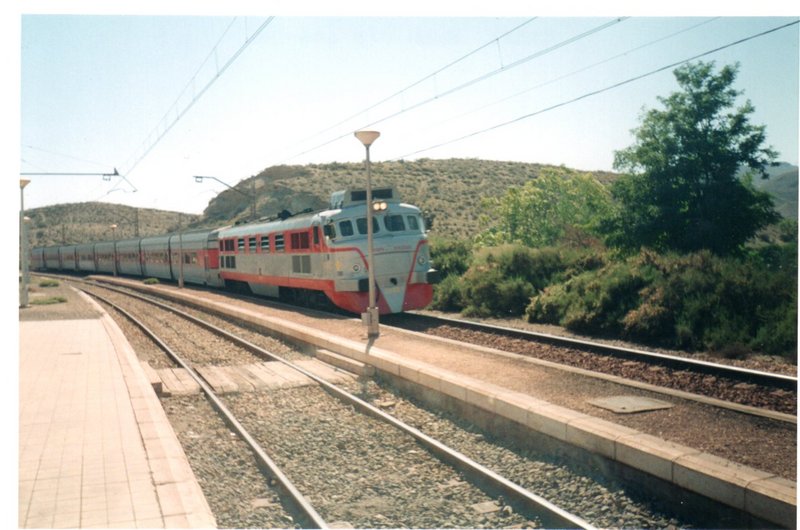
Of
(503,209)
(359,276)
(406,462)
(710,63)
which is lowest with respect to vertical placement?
(406,462)

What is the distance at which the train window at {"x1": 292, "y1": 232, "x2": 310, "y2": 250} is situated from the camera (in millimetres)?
20314

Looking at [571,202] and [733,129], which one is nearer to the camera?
[733,129]

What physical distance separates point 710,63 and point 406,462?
26684 millimetres

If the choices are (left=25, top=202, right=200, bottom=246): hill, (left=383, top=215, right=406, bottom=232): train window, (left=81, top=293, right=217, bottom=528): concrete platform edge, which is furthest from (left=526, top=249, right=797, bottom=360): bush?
(left=25, top=202, right=200, bottom=246): hill

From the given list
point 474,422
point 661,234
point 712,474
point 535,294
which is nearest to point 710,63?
point 661,234

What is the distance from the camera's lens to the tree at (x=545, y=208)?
46.1 meters

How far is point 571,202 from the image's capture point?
46.8m

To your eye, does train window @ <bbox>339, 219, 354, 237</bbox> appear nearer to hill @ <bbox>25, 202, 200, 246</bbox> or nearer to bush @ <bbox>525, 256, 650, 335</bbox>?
bush @ <bbox>525, 256, 650, 335</bbox>

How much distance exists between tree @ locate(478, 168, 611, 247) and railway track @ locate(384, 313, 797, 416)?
102 ft

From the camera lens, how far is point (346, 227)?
18891 millimetres

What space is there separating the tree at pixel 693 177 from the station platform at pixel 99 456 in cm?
2205

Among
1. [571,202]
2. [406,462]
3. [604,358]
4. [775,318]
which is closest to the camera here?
[406,462]

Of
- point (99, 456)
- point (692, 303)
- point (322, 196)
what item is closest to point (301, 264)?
point (692, 303)

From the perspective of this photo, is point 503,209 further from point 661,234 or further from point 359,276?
point 359,276
